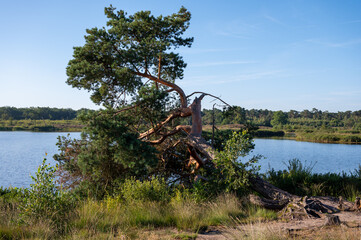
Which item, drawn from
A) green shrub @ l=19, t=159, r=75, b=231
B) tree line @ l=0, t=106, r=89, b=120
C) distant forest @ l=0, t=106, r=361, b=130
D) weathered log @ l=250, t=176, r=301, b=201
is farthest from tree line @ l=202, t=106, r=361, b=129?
green shrub @ l=19, t=159, r=75, b=231

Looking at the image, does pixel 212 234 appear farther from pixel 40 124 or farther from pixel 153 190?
pixel 40 124

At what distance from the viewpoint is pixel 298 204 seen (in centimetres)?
698

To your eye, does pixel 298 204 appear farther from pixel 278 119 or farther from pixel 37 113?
pixel 37 113

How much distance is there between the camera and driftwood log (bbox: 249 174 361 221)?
6.71 meters

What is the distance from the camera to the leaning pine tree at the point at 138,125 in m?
7.57

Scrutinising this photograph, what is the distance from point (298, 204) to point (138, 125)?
496cm

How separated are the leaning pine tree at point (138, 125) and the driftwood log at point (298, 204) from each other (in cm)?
2

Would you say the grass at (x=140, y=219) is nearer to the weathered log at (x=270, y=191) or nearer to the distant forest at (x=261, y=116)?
the weathered log at (x=270, y=191)

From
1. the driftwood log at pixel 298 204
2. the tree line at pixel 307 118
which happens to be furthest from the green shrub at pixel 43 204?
the tree line at pixel 307 118

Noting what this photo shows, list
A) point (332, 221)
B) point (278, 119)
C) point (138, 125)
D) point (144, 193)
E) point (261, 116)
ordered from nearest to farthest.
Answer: point (332, 221)
point (144, 193)
point (138, 125)
point (278, 119)
point (261, 116)

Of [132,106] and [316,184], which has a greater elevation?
[132,106]

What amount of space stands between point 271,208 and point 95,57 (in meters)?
6.61

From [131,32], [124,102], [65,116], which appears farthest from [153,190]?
[65,116]

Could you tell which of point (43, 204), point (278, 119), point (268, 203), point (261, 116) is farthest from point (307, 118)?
point (43, 204)
